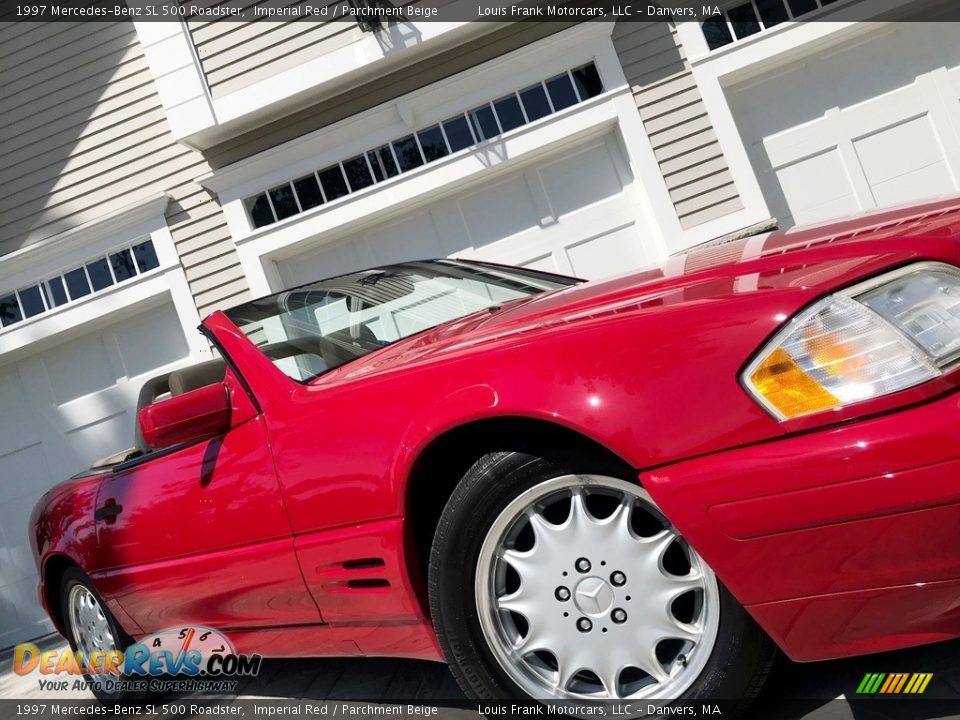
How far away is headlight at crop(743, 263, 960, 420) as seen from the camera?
50.6 inches

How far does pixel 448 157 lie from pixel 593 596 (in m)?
5.00

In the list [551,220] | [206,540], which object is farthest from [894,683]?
[551,220]

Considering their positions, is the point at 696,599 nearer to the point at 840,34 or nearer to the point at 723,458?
the point at 723,458

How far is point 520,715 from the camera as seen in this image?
1622 millimetres

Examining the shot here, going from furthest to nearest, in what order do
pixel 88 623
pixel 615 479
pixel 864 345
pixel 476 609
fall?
pixel 88 623, pixel 476 609, pixel 615 479, pixel 864 345

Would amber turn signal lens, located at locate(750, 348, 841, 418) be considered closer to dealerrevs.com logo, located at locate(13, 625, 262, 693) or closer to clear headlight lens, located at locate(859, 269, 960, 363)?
clear headlight lens, located at locate(859, 269, 960, 363)

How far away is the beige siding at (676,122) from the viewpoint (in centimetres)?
594

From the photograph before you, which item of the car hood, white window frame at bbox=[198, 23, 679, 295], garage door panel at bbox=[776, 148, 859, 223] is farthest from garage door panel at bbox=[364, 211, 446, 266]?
the car hood

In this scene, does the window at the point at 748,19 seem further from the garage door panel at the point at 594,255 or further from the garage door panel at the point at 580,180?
the garage door panel at the point at 594,255

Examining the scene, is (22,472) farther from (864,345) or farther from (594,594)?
(864,345)

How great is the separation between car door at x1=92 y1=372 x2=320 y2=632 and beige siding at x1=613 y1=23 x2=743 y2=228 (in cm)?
465

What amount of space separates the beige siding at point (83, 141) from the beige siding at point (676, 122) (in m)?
3.64

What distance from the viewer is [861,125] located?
5.91 meters

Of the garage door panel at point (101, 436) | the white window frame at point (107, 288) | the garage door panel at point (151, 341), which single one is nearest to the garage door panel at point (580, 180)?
the white window frame at point (107, 288)
